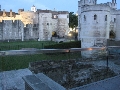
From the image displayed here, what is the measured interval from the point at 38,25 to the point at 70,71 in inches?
1332

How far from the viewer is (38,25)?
137 feet

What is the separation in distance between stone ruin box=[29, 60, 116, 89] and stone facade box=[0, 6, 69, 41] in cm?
2756

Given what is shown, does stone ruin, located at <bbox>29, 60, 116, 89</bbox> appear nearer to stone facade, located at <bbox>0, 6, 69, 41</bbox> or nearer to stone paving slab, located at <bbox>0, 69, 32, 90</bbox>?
stone paving slab, located at <bbox>0, 69, 32, 90</bbox>

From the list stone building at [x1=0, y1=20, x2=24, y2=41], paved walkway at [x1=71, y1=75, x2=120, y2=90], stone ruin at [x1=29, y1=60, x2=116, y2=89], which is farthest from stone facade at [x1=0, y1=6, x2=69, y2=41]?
paved walkway at [x1=71, y1=75, x2=120, y2=90]

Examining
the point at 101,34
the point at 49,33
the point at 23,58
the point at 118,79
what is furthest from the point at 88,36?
the point at 49,33

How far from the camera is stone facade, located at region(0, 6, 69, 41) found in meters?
34.9

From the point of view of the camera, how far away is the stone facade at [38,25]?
114 feet

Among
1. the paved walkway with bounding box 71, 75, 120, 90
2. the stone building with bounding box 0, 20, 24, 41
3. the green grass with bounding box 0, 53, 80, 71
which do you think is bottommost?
the green grass with bounding box 0, 53, 80, 71

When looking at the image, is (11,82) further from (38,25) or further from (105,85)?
(38,25)

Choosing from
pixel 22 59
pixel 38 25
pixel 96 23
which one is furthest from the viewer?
pixel 38 25

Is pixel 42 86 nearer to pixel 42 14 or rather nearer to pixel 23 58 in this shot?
pixel 23 58

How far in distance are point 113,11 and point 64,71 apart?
79.3 feet

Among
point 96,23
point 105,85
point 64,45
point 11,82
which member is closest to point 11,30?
point 64,45

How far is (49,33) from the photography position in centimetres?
4344
